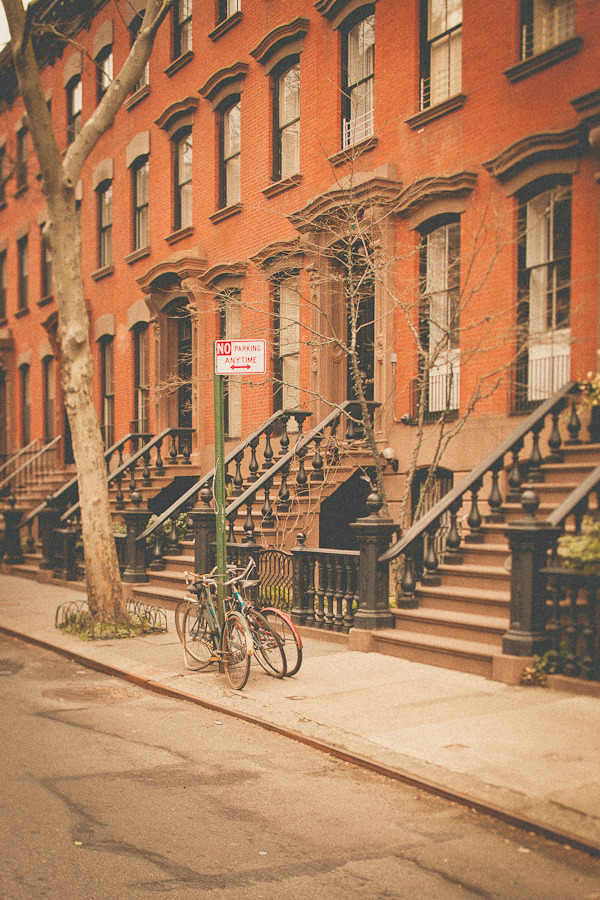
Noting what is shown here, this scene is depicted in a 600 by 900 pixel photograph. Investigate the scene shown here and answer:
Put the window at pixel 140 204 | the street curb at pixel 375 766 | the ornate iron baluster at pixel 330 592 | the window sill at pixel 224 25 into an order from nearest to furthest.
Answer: the street curb at pixel 375 766 < the ornate iron baluster at pixel 330 592 < the window sill at pixel 224 25 < the window at pixel 140 204

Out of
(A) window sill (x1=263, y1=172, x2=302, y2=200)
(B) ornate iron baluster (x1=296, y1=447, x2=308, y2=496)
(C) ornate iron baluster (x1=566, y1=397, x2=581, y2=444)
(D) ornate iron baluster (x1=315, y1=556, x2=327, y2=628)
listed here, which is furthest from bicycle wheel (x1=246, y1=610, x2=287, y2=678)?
(A) window sill (x1=263, y1=172, x2=302, y2=200)

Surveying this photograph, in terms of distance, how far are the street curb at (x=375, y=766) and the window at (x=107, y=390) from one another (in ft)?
40.7

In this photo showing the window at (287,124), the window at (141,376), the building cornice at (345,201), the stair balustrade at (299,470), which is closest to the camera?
the stair balustrade at (299,470)

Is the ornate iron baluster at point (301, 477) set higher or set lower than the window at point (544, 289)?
lower

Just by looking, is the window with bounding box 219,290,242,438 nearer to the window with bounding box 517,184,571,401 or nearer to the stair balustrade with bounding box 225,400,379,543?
the stair balustrade with bounding box 225,400,379,543

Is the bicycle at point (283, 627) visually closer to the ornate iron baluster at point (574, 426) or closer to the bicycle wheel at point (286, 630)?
the bicycle wheel at point (286, 630)

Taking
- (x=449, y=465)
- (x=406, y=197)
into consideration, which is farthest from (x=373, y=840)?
(x=406, y=197)

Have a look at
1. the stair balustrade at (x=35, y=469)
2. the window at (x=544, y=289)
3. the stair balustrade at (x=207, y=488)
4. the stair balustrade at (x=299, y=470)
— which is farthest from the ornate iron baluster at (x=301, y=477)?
the stair balustrade at (x=35, y=469)

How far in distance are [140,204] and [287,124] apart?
5.88 m

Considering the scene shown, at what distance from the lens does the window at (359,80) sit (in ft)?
45.2

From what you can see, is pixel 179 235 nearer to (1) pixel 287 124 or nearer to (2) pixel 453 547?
(1) pixel 287 124

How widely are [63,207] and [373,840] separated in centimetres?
888

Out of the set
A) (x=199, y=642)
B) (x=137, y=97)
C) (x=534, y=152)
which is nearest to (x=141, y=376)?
(x=137, y=97)

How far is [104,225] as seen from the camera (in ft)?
71.7
